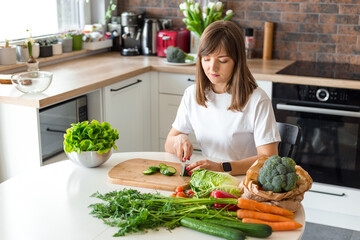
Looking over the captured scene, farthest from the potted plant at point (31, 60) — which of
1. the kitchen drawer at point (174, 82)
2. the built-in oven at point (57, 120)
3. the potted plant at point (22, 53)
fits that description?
the kitchen drawer at point (174, 82)

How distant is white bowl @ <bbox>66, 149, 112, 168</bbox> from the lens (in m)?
1.89

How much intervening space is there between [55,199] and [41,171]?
28 cm

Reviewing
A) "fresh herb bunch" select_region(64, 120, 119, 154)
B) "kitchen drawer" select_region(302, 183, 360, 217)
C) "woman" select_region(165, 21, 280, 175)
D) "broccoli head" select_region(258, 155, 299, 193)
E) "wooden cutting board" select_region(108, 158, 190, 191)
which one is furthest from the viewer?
"kitchen drawer" select_region(302, 183, 360, 217)

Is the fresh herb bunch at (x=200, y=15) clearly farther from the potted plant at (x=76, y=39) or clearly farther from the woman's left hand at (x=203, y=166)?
the woman's left hand at (x=203, y=166)

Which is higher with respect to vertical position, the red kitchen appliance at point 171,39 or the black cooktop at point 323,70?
the red kitchen appliance at point 171,39

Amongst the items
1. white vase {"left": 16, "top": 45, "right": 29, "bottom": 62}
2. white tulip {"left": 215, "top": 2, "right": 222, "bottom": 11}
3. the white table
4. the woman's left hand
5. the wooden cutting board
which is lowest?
the white table

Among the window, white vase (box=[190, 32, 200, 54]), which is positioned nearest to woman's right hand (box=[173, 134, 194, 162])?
the window

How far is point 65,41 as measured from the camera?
3703mm

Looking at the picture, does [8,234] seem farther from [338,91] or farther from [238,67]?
[338,91]

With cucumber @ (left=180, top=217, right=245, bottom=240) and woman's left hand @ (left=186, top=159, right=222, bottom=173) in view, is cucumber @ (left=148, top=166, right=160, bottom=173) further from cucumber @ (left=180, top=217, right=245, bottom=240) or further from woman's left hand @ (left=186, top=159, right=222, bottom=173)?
cucumber @ (left=180, top=217, right=245, bottom=240)

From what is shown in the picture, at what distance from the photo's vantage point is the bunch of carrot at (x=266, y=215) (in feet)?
4.82

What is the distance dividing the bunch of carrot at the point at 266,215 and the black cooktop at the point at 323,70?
6.12 feet

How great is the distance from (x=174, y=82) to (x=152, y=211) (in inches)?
83.8

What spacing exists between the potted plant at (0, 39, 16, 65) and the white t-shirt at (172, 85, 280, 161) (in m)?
1.40
